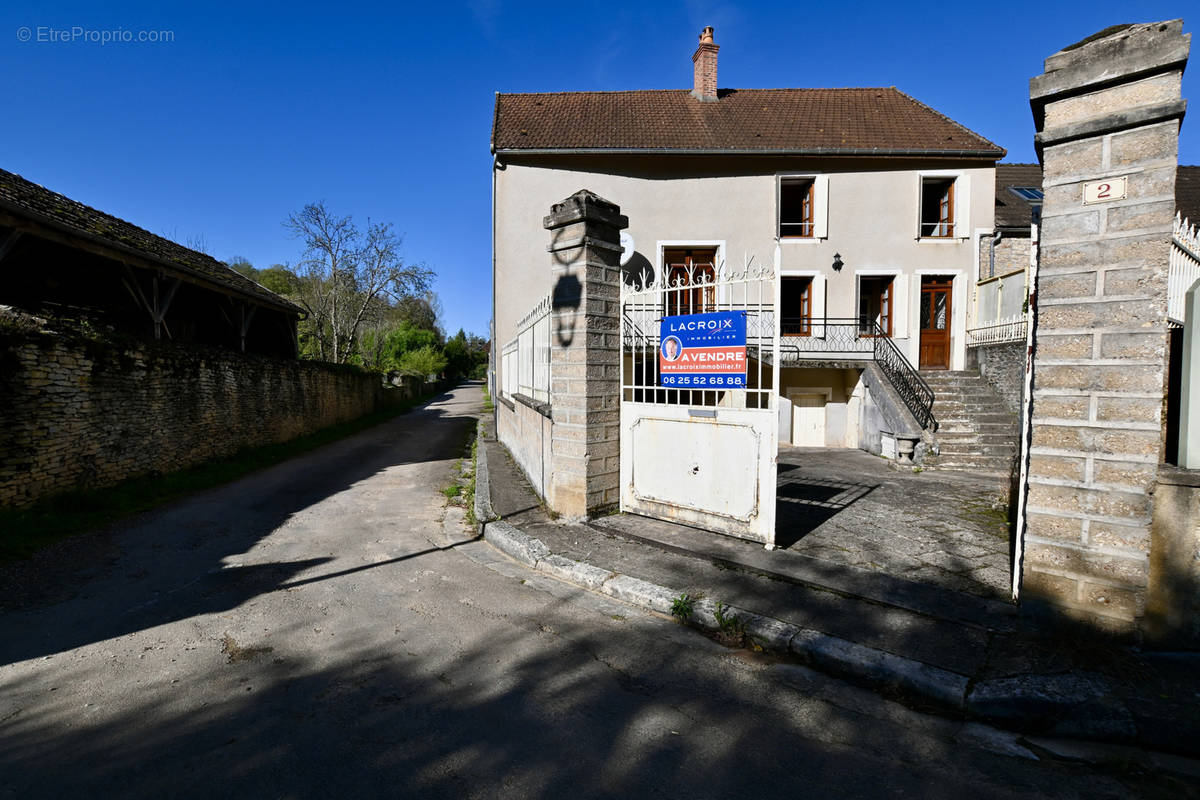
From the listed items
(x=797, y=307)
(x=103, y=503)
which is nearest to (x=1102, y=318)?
(x=103, y=503)

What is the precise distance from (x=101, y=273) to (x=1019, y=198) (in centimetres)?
2388

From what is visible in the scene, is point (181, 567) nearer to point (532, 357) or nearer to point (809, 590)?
point (532, 357)

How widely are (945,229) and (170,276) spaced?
18.4 m

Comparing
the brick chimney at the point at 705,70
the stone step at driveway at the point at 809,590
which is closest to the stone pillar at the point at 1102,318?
the stone step at driveway at the point at 809,590

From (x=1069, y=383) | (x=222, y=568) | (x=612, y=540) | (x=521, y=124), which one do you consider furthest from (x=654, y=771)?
(x=521, y=124)

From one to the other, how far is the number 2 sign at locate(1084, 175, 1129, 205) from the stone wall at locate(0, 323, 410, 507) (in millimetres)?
10043

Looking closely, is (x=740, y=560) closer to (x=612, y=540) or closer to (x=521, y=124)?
(x=612, y=540)

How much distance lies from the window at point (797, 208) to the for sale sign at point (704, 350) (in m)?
9.92

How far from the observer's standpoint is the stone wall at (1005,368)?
1027 cm

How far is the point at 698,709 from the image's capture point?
2.56 m

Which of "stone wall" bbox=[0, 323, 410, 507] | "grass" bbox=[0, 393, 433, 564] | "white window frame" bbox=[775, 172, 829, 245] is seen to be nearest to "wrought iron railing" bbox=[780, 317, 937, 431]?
"white window frame" bbox=[775, 172, 829, 245]

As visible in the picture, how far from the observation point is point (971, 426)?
31.5ft

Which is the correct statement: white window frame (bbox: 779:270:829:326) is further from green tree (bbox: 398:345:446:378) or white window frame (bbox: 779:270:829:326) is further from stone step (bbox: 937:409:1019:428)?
green tree (bbox: 398:345:446:378)

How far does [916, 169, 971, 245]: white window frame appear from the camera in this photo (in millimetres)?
13000
